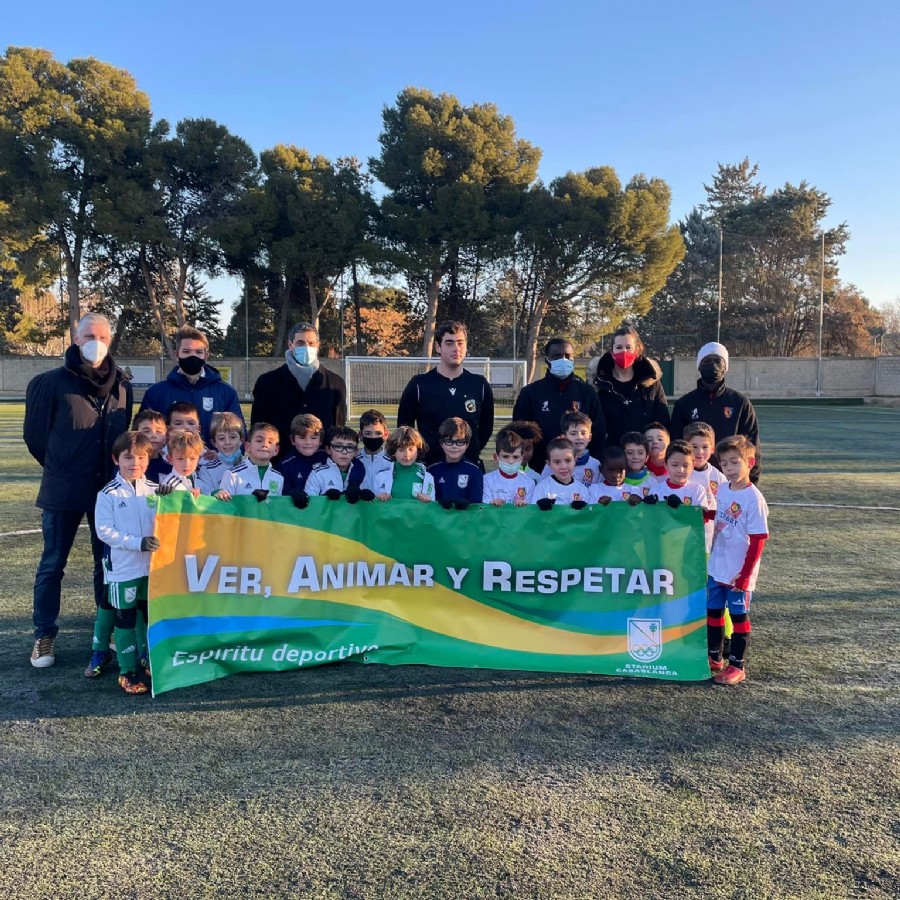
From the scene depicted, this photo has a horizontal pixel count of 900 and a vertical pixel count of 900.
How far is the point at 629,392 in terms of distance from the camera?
17.1 ft

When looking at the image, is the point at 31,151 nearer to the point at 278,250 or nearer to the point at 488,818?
the point at 278,250

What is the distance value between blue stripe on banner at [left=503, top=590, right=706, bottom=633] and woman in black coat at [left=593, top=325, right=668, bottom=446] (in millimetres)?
1436

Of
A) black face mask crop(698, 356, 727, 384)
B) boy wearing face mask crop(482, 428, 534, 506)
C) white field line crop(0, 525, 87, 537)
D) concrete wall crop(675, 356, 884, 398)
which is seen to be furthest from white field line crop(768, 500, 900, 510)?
concrete wall crop(675, 356, 884, 398)

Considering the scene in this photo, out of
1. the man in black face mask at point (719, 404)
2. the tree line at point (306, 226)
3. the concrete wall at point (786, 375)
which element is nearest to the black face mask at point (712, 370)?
the man in black face mask at point (719, 404)

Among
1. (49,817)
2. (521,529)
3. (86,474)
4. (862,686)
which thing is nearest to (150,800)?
(49,817)

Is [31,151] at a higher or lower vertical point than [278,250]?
higher

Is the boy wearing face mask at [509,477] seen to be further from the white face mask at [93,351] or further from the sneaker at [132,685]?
the white face mask at [93,351]

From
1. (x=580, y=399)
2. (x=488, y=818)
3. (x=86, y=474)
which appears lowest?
(x=488, y=818)

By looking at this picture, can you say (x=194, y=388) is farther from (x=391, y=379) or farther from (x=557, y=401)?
(x=391, y=379)

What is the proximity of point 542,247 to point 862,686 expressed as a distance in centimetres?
3631

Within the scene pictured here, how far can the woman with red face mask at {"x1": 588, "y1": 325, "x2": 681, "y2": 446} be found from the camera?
16.8 feet

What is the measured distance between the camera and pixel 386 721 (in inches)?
134

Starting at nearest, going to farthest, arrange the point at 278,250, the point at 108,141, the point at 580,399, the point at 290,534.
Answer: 1. the point at 290,534
2. the point at 580,399
3. the point at 108,141
4. the point at 278,250

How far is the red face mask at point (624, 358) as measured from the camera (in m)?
5.04
